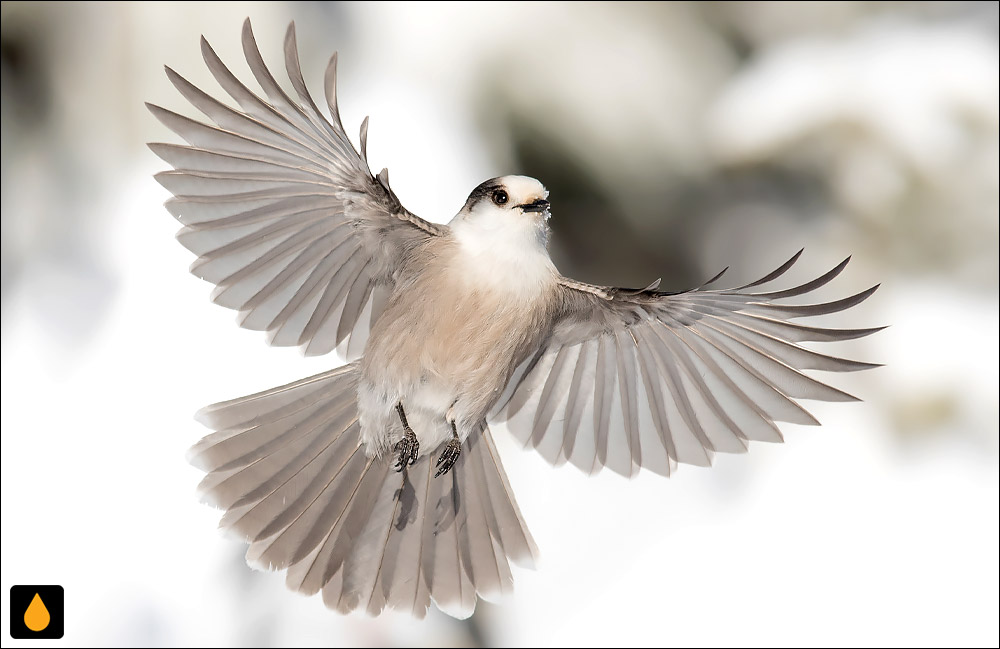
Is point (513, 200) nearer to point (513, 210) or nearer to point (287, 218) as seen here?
point (513, 210)

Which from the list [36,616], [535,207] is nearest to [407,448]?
[535,207]

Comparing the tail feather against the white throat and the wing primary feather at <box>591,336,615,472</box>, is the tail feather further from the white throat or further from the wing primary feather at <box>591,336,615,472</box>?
the white throat

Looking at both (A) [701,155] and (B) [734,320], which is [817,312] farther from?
(A) [701,155]

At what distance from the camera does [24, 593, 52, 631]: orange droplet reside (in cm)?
170

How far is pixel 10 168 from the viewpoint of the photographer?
2.35 meters

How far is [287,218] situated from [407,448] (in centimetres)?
46

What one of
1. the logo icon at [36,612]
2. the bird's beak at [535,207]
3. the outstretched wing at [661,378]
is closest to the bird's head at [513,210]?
the bird's beak at [535,207]

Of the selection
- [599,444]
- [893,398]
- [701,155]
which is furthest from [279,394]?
[893,398]

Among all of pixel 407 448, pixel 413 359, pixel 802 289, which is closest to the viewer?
pixel 802 289

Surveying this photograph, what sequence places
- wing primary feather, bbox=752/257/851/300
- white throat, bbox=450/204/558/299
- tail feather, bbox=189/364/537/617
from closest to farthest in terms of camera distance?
wing primary feather, bbox=752/257/851/300 < white throat, bbox=450/204/558/299 < tail feather, bbox=189/364/537/617

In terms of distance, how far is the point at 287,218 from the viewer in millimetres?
1490

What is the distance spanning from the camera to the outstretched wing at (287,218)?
1.35m

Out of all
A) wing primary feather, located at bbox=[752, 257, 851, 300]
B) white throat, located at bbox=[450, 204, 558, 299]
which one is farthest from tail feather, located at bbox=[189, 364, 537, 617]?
wing primary feather, located at bbox=[752, 257, 851, 300]

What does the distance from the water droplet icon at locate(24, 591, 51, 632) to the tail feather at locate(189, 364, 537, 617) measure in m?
0.44
